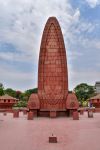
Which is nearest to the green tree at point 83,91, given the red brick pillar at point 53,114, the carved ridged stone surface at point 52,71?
the carved ridged stone surface at point 52,71

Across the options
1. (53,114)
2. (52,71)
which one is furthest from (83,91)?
(53,114)

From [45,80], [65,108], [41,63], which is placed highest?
[41,63]

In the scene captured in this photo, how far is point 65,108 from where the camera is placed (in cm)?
2244

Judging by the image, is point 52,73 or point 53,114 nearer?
point 53,114

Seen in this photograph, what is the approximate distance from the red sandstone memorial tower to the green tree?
129ft

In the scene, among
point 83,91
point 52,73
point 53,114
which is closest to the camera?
point 53,114

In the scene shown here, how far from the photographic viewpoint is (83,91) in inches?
2504

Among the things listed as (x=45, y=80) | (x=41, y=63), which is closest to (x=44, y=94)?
(x=45, y=80)

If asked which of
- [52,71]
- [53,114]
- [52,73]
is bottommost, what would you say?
[53,114]

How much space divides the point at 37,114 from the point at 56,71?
4.01 m

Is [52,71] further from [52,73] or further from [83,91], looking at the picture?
[83,91]

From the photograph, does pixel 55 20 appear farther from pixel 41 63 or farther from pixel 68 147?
pixel 68 147

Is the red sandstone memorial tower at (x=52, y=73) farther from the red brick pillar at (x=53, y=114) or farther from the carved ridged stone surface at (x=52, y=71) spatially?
the red brick pillar at (x=53, y=114)

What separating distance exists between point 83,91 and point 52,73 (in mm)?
41359
